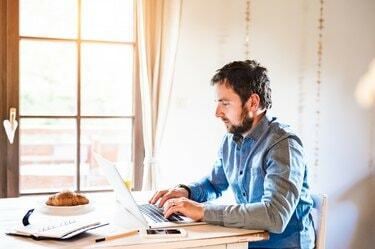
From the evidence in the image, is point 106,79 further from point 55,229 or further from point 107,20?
point 55,229

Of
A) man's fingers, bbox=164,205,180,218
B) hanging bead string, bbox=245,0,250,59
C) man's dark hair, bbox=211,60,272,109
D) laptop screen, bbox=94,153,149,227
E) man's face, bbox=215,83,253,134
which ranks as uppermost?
hanging bead string, bbox=245,0,250,59

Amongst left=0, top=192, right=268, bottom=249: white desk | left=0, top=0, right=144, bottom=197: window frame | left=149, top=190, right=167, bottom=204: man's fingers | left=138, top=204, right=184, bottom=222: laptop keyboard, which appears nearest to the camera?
left=0, top=192, right=268, bottom=249: white desk

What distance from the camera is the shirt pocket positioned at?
5.65 feet

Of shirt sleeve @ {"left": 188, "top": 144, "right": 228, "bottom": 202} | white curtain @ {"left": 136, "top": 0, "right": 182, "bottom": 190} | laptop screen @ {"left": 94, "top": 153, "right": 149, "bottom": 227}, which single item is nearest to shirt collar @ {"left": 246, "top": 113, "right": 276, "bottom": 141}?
shirt sleeve @ {"left": 188, "top": 144, "right": 228, "bottom": 202}

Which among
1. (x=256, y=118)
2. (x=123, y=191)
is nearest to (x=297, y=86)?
(x=256, y=118)

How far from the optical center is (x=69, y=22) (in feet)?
9.06

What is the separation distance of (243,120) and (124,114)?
1227mm

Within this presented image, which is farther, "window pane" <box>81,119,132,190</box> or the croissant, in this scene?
"window pane" <box>81,119,132,190</box>

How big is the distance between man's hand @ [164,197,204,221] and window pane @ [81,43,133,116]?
4.41 feet

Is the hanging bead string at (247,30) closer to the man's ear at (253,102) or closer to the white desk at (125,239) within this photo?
the man's ear at (253,102)

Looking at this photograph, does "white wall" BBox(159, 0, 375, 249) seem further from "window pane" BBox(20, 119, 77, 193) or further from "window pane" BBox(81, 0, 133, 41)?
"window pane" BBox(20, 119, 77, 193)

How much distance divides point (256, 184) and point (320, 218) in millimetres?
289

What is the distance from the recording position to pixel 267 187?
5.25 feet

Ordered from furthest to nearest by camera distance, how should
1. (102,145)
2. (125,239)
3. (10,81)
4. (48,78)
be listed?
(102,145) < (48,78) < (10,81) < (125,239)
